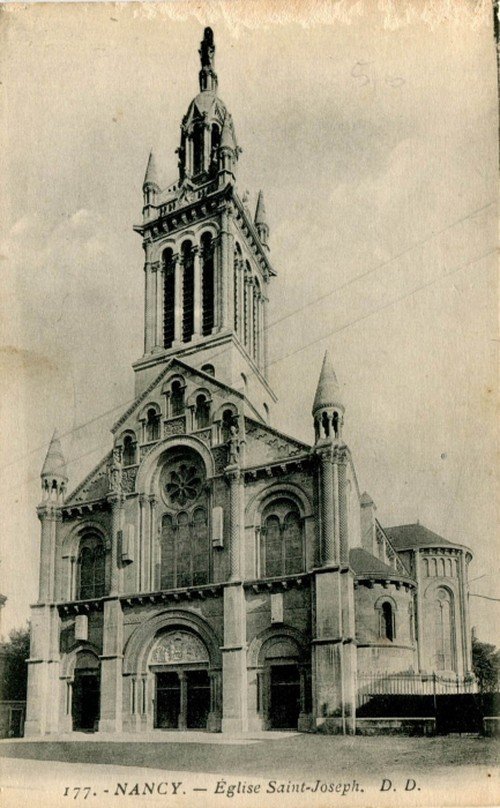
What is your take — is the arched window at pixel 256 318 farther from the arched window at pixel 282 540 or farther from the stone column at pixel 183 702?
the stone column at pixel 183 702

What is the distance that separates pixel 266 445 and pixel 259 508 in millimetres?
2435

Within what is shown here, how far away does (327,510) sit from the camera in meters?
28.2

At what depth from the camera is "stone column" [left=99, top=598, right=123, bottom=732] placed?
1162 inches

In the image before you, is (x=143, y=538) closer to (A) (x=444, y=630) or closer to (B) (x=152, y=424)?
(B) (x=152, y=424)

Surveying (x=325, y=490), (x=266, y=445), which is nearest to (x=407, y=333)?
(x=325, y=490)

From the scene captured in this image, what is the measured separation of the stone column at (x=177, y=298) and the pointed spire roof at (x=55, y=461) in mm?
8109

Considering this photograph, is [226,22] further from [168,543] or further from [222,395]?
[168,543]

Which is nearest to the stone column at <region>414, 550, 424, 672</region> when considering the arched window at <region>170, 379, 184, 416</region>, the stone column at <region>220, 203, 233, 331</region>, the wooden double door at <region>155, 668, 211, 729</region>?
the wooden double door at <region>155, 668, 211, 729</region>

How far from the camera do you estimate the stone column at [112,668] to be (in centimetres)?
2952

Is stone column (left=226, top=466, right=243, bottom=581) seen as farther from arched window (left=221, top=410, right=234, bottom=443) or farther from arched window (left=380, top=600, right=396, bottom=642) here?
arched window (left=380, top=600, right=396, bottom=642)

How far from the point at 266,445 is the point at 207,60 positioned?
49.9 feet

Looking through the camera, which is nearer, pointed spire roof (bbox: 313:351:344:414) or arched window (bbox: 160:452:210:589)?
pointed spire roof (bbox: 313:351:344:414)

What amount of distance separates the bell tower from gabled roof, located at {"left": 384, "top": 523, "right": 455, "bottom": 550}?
11.7 m

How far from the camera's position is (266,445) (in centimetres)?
3064
